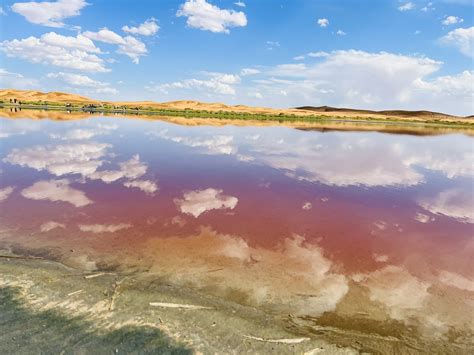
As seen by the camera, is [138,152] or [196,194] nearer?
[196,194]

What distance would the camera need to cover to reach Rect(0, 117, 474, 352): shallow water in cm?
657

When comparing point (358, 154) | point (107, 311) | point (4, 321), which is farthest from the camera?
point (358, 154)

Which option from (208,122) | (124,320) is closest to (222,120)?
(208,122)

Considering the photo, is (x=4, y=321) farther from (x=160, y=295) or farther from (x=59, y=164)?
(x=59, y=164)

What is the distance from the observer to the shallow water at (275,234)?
6.57 meters

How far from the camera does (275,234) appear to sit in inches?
389

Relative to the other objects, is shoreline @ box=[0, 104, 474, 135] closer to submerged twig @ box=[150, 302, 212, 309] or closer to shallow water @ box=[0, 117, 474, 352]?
shallow water @ box=[0, 117, 474, 352]

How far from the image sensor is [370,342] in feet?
18.2

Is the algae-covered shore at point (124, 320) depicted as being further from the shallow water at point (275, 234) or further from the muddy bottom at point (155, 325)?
the shallow water at point (275, 234)

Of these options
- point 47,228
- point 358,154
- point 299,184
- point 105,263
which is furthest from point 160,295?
point 358,154

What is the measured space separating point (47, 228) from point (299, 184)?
35.7 ft

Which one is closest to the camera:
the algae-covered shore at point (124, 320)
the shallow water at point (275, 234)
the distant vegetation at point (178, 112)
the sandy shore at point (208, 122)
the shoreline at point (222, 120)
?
the algae-covered shore at point (124, 320)

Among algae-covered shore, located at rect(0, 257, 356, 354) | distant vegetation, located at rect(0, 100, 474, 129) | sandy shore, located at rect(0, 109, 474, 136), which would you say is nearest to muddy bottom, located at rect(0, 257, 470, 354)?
algae-covered shore, located at rect(0, 257, 356, 354)

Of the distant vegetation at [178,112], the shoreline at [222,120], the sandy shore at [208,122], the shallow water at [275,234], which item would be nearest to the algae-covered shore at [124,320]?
the shallow water at [275,234]
